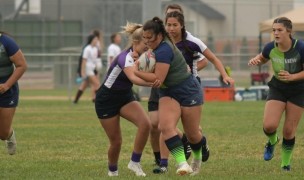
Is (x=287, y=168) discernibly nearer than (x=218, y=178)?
No

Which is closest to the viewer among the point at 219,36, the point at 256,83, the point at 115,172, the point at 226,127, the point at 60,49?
the point at 115,172

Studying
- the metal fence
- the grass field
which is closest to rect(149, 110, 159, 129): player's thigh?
the grass field

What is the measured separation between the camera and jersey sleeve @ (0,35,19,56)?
1096 cm

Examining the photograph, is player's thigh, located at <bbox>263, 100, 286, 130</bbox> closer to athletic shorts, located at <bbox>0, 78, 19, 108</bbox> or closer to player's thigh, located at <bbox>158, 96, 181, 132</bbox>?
player's thigh, located at <bbox>158, 96, 181, 132</bbox>

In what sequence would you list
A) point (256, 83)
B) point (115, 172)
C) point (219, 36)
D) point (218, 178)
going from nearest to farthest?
A: 1. point (218, 178)
2. point (115, 172)
3. point (256, 83)
4. point (219, 36)

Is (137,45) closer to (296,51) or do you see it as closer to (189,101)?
(189,101)

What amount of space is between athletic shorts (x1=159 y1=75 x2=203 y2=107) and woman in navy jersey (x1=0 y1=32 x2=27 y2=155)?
1.95m

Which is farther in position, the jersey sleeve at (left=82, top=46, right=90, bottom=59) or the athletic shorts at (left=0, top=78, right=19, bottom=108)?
the jersey sleeve at (left=82, top=46, right=90, bottom=59)

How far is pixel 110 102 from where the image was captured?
10.2m

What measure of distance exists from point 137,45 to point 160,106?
2.39ft

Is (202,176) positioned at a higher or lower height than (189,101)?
lower

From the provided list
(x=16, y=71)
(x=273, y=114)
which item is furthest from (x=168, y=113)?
(x=16, y=71)

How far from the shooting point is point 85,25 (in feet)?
146

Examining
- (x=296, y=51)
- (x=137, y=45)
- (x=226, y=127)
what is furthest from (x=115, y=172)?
(x=226, y=127)
